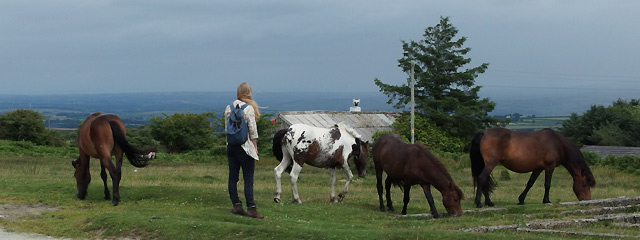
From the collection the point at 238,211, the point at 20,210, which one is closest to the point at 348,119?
the point at 20,210

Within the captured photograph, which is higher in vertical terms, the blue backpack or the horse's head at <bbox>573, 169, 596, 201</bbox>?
the blue backpack

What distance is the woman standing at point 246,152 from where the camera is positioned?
13.7 metres

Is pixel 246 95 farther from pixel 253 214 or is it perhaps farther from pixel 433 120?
pixel 433 120

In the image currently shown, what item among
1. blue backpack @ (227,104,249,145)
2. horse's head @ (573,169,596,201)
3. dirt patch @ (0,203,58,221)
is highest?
blue backpack @ (227,104,249,145)

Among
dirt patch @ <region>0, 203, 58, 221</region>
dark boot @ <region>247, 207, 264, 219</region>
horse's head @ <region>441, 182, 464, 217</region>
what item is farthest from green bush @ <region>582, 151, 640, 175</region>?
dirt patch @ <region>0, 203, 58, 221</region>

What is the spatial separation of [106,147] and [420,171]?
6827mm

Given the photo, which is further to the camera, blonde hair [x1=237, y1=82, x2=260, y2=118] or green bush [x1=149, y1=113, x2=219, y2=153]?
green bush [x1=149, y1=113, x2=219, y2=153]

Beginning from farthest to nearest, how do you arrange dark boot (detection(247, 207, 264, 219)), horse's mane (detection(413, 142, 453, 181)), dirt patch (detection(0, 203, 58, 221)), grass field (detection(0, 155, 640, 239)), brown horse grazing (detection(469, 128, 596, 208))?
1. brown horse grazing (detection(469, 128, 596, 208))
2. horse's mane (detection(413, 142, 453, 181))
3. dirt patch (detection(0, 203, 58, 221))
4. dark boot (detection(247, 207, 264, 219))
5. grass field (detection(0, 155, 640, 239))

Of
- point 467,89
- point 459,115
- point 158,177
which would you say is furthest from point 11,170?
point 467,89

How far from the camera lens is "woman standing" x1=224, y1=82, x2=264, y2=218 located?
13664 millimetres

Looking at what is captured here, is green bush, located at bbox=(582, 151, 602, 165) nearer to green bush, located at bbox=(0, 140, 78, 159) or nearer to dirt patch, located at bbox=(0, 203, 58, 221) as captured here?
green bush, located at bbox=(0, 140, 78, 159)

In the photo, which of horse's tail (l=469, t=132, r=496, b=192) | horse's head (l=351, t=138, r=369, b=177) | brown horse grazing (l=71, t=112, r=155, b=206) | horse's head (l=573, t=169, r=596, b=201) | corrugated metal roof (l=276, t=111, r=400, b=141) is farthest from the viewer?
corrugated metal roof (l=276, t=111, r=400, b=141)

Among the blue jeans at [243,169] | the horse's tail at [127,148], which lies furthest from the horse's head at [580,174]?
the horse's tail at [127,148]

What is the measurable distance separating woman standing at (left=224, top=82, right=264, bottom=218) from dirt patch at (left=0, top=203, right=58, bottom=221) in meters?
4.08
